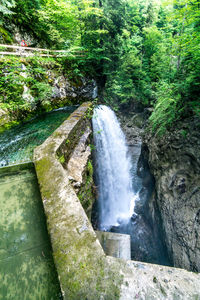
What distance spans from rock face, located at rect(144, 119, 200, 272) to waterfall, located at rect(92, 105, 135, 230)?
8.64ft

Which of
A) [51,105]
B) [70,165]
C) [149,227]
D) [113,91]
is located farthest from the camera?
[113,91]

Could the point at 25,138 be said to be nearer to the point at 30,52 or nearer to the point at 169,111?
the point at 169,111

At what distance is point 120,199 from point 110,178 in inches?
66.5

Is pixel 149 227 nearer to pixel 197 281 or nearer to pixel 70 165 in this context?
pixel 70 165

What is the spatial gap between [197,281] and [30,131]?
17.0 feet

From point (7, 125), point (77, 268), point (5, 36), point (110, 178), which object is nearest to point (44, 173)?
point (77, 268)

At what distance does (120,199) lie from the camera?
7879 mm

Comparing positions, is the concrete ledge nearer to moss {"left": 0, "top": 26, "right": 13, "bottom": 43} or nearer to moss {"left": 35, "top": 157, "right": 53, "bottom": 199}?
moss {"left": 35, "top": 157, "right": 53, "bottom": 199}

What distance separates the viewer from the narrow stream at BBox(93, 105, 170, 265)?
5.62m

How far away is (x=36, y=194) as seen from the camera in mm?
2035

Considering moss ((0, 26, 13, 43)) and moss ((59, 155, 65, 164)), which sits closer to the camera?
moss ((59, 155, 65, 164))

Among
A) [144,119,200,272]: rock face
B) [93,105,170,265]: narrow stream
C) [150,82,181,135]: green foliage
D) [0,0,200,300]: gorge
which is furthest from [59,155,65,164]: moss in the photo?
[150,82,181,135]: green foliage

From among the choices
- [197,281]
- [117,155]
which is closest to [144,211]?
[117,155]

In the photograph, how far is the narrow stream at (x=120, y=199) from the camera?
5.62m
